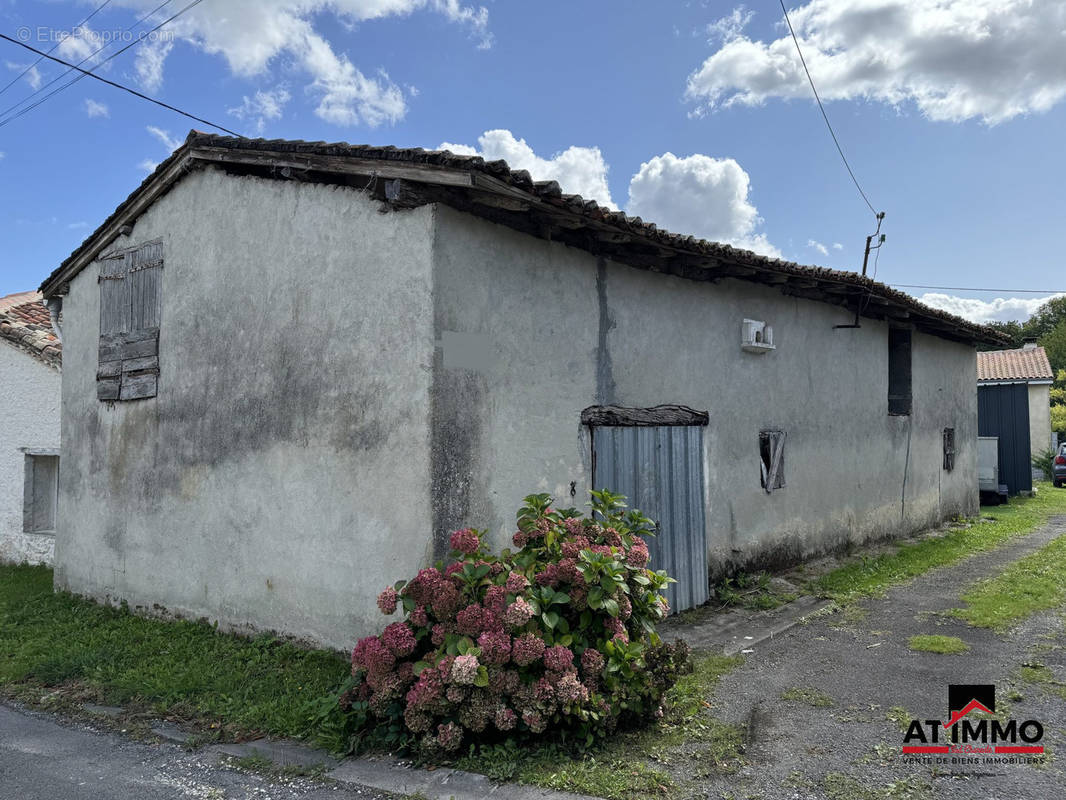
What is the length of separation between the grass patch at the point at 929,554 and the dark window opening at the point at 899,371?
2.21 meters

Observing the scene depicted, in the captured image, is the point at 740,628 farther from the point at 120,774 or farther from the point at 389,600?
the point at 120,774

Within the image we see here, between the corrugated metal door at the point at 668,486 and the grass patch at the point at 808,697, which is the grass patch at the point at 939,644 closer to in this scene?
the grass patch at the point at 808,697

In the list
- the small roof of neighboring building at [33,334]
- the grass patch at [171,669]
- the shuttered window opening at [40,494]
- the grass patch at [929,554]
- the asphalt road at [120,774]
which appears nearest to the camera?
the asphalt road at [120,774]

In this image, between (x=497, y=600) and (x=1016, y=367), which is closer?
(x=497, y=600)

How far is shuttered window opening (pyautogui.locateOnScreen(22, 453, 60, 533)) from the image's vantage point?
10.3 meters

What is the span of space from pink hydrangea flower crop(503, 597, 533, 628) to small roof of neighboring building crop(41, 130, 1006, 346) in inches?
109

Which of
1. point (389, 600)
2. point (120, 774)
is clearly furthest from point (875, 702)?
point (120, 774)

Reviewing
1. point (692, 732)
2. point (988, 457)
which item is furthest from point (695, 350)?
point (988, 457)

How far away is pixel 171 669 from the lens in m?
5.65

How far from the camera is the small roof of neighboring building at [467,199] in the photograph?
5164 millimetres

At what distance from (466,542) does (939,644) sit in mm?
4304

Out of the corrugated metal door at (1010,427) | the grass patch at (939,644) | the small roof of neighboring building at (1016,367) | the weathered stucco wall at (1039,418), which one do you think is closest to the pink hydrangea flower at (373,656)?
the grass patch at (939,644)

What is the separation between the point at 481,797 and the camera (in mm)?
3697

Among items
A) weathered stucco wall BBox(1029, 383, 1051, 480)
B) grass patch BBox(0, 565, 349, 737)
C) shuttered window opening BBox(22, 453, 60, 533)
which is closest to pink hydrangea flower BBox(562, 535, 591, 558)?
grass patch BBox(0, 565, 349, 737)
